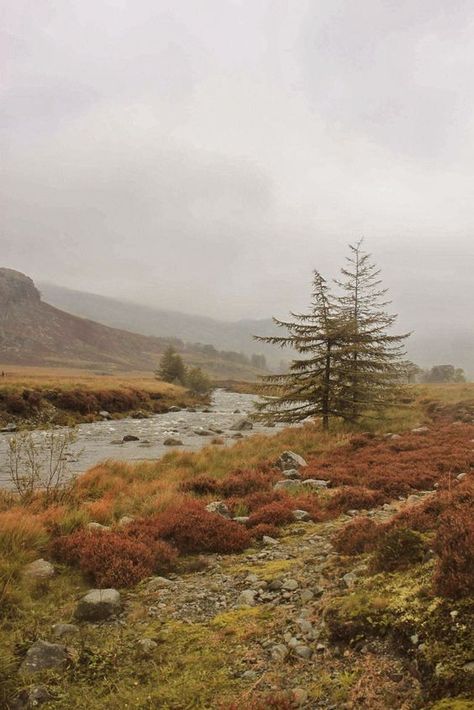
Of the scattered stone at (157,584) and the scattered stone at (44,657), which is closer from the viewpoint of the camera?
the scattered stone at (44,657)

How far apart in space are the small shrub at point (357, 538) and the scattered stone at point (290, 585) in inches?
47.4

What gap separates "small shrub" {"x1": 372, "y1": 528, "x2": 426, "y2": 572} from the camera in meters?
5.93

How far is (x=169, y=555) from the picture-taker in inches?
315

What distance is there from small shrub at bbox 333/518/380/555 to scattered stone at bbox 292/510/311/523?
6.62 feet

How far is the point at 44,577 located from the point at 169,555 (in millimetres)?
2058

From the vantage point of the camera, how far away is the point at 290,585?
6.55m

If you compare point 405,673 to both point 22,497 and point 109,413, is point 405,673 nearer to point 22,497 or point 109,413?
point 22,497

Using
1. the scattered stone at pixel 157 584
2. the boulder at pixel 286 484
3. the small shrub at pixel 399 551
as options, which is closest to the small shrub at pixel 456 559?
the small shrub at pixel 399 551

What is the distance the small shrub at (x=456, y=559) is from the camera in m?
4.52

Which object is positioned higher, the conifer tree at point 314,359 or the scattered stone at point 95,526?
the conifer tree at point 314,359

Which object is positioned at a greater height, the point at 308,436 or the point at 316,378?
the point at 316,378

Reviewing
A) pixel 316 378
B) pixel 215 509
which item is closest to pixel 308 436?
pixel 316 378

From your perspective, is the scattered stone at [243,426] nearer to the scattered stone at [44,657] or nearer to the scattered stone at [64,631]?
the scattered stone at [64,631]

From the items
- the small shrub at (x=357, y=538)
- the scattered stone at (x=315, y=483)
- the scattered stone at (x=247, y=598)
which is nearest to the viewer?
the scattered stone at (x=247, y=598)
